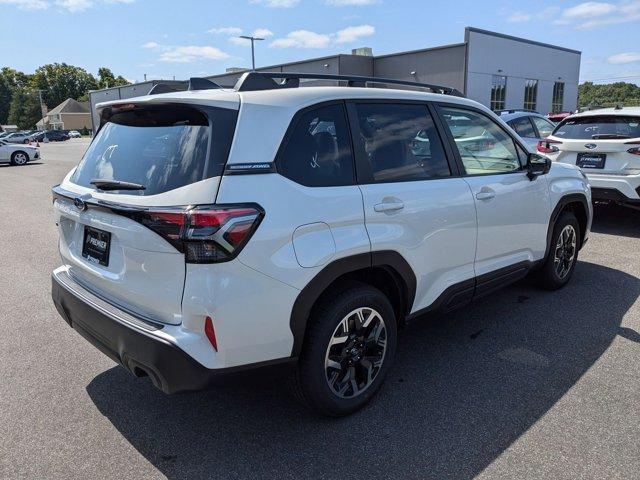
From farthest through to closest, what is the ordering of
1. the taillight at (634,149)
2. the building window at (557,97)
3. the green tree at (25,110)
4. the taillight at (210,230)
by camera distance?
the green tree at (25,110) → the building window at (557,97) → the taillight at (634,149) → the taillight at (210,230)

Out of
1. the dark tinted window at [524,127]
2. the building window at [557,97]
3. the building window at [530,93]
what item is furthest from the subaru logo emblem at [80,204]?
the building window at [557,97]

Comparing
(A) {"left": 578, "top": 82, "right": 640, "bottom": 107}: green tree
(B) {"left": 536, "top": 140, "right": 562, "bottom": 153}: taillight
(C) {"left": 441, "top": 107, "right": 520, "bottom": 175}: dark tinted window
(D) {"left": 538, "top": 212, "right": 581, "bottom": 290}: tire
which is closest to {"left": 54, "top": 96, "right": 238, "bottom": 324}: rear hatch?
(C) {"left": 441, "top": 107, "right": 520, "bottom": 175}: dark tinted window

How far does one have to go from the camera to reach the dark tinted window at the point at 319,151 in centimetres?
262

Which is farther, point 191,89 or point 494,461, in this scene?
point 191,89

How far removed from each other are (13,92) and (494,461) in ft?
474

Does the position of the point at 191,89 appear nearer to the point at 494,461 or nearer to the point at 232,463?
the point at 232,463

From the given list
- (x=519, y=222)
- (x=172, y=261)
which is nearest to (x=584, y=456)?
(x=519, y=222)

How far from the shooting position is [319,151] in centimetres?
278

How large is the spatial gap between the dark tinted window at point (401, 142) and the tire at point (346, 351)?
2.43 feet

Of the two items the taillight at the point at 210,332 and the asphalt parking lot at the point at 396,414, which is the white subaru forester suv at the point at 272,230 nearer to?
the taillight at the point at 210,332

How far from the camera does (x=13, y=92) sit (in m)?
122

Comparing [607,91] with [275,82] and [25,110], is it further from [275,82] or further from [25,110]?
[25,110]

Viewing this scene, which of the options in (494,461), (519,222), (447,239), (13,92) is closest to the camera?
(494,461)

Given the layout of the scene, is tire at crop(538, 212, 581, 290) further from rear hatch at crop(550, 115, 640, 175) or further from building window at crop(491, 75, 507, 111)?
building window at crop(491, 75, 507, 111)
